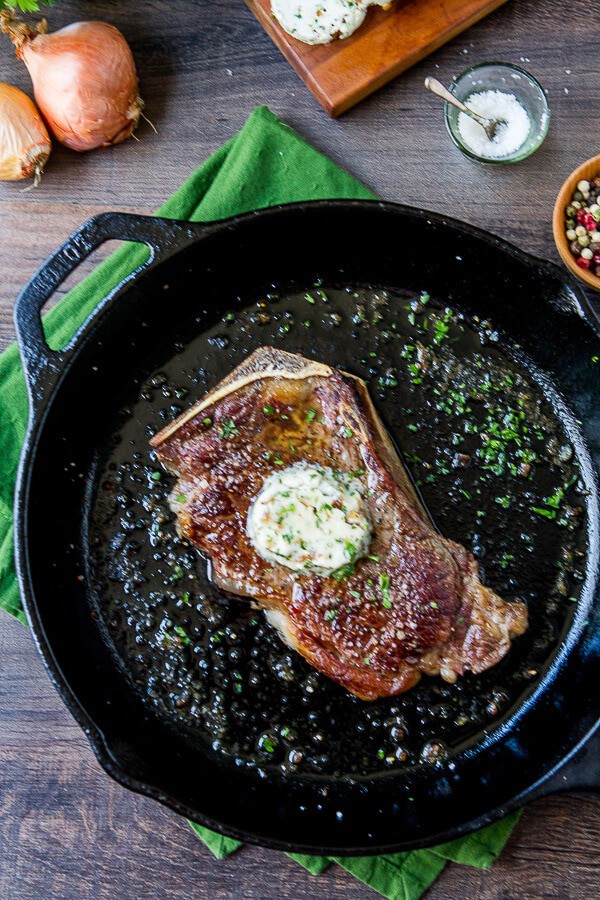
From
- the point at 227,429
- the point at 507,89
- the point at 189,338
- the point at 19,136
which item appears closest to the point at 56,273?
the point at 189,338

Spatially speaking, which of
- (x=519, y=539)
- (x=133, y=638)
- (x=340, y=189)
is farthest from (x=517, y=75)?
(x=133, y=638)

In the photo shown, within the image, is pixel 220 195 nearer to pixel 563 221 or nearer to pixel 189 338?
pixel 189 338

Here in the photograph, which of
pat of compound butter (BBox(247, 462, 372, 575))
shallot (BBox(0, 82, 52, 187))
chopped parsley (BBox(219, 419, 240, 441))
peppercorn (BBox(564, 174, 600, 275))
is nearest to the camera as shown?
pat of compound butter (BBox(247, 462, 372, 575))

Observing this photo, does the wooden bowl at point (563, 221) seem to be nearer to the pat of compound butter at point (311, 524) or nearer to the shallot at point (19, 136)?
the pat of compound butter at point (311, 524)

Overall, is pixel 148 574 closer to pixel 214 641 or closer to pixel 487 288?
pixel 214 641

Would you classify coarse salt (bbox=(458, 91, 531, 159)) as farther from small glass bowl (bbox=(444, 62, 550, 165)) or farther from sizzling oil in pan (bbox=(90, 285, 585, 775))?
sizzling oil in pan (bbox=(90, 285, 585, 775))

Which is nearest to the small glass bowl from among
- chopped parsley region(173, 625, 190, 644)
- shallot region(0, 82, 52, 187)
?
shallot region(0, 82, 52, 187)
